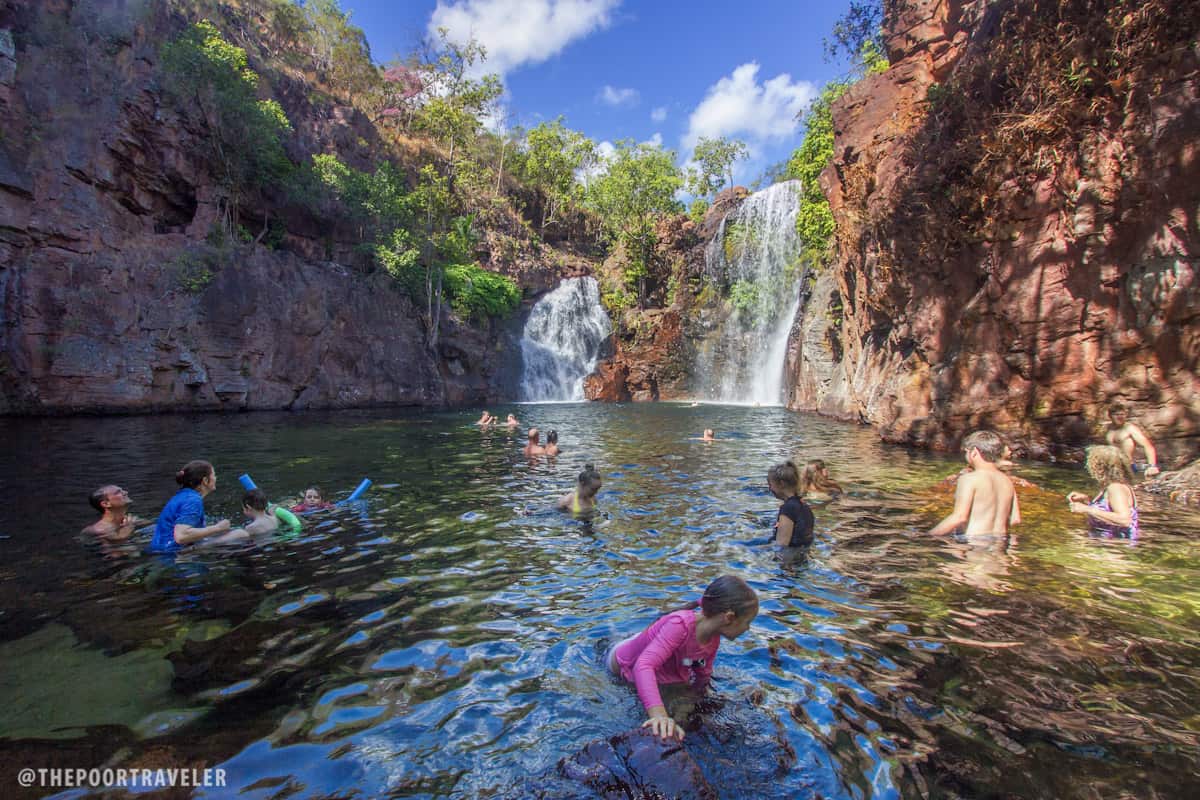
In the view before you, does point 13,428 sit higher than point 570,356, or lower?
lower

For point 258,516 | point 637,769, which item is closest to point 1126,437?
point 637,769

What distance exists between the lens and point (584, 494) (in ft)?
27.3

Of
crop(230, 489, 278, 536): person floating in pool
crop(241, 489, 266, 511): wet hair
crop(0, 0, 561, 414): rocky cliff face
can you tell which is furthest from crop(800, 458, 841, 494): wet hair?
crop(0, 0, 561, 414): rocky cliff face

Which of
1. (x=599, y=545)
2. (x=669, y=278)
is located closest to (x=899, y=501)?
(x=599, y=545)

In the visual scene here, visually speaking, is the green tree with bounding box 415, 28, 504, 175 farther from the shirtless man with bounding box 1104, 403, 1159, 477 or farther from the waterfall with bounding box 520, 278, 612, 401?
the shirtless man with bounding box 1104, 403, 1159, 477

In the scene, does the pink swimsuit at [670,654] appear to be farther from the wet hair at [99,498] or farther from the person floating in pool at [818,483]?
the wet hair at [99,498]

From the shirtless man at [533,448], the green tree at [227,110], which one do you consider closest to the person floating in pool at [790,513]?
the shirtless man at [533,448]

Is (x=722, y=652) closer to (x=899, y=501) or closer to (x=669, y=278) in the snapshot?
(x=899, y=501)

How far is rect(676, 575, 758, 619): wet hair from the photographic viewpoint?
338cm

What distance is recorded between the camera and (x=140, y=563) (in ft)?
20.2

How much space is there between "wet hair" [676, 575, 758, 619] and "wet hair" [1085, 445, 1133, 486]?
257 inches

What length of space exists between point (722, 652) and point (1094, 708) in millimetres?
2143

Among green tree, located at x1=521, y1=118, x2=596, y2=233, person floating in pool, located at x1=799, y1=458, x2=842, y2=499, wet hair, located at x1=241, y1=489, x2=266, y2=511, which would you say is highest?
green tree, located at x1=521, y1=118, x2=596, y2=233

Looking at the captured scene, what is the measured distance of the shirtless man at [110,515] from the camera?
270 inches
